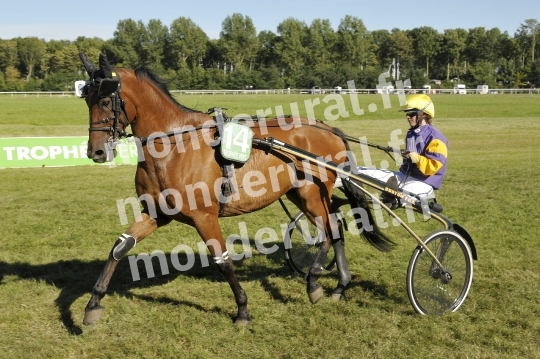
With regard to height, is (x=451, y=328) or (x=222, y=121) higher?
(x=222, y=121)

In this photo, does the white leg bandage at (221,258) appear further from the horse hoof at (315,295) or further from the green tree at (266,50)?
the green tree at (266,50)

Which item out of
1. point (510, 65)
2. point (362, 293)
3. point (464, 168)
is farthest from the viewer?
point (510, 65)

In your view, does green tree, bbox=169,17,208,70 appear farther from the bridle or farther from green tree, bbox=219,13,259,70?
the bridle

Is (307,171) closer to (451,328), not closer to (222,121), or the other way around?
(222,121)

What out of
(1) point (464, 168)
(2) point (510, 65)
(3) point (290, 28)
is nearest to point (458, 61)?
(2) point (510, 65)

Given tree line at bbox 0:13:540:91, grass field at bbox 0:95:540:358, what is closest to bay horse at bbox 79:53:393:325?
grass field at bbox 0:95:540:358

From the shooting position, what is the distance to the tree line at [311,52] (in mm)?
Answer: 78562

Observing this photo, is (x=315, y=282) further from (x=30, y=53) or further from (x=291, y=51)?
(x=30, y=53)

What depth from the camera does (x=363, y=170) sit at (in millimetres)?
5703

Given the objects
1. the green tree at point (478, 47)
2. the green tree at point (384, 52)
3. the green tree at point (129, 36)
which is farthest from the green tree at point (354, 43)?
the green tree at point (129, 36)

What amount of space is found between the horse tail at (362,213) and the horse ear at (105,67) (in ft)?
8.37

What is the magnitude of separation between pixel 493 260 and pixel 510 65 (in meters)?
91.9

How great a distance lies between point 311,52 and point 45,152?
285 ft

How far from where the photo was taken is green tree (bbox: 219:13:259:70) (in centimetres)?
10012
